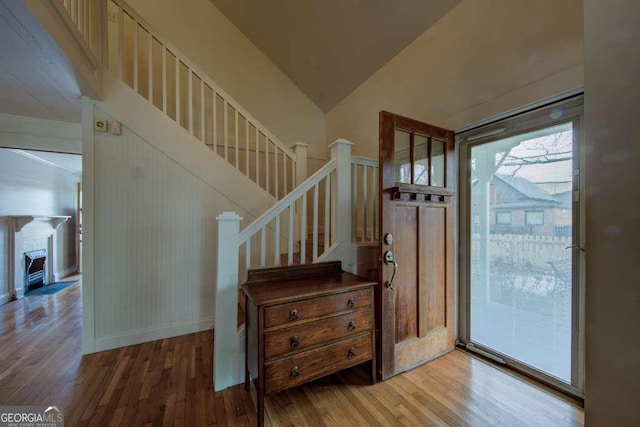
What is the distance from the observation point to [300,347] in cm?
157

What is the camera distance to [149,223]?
252 centimetres

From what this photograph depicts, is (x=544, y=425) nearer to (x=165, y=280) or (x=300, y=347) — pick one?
(x=300, y=347)

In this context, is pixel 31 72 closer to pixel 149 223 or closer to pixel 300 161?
pixel 149 223

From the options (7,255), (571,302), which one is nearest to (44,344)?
(7,255)

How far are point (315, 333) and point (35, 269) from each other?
211 inches

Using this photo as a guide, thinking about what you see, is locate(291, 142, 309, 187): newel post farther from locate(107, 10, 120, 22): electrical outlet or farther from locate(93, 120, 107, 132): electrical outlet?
locate(107, 10, 120, 22): electrical outlet

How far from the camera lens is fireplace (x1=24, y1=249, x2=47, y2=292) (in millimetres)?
3939

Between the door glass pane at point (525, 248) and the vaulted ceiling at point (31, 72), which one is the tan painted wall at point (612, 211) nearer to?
the door glass pane at point (525, 248)

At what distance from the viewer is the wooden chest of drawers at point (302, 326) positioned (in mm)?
1470

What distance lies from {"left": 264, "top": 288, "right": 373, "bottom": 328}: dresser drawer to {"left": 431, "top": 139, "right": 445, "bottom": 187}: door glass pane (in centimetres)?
119

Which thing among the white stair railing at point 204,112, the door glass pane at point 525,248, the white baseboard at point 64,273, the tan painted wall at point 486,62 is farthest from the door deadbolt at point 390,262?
the white baseboard at point 64,273

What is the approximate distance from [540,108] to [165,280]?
3567mm

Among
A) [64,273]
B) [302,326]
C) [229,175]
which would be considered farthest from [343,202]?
[64,273]

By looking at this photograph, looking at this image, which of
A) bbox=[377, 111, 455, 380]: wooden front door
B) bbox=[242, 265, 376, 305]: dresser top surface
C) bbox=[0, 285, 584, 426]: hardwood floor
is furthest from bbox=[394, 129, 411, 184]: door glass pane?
bbox=[0, 285, 584, 426]: hardwood floor
